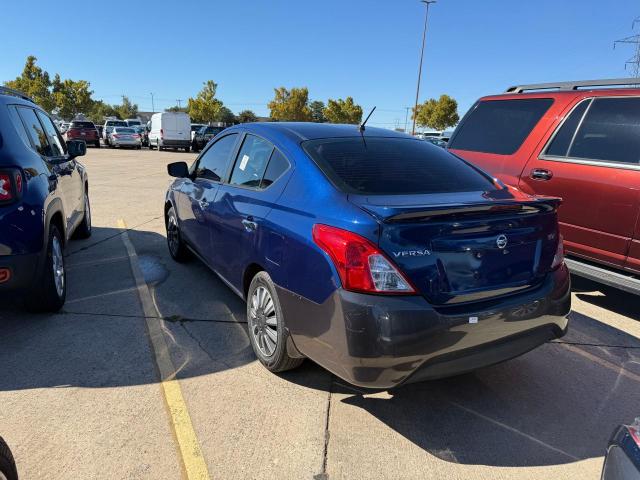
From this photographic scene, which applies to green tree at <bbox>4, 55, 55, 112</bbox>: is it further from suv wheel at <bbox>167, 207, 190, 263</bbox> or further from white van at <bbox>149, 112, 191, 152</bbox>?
suv wheel at <bbox>167, 207, 190, 263</bbox>

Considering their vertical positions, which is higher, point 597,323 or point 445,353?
point 445,353

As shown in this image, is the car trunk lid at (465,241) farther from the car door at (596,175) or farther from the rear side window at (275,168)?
the car door at (596,175)

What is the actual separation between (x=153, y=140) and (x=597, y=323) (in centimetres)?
3058

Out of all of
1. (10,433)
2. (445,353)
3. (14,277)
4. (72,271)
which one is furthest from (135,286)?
(445,353)

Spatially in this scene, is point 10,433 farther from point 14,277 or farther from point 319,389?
point 319,389

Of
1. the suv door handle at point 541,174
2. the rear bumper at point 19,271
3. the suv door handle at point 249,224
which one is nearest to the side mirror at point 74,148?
the rear bumper at point 19,271

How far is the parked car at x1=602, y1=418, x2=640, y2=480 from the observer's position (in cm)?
140

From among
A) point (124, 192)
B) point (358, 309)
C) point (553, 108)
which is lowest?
point (124, 192)

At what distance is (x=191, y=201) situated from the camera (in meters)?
4.64

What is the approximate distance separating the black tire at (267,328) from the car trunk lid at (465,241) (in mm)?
859

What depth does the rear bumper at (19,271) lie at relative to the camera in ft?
10.6

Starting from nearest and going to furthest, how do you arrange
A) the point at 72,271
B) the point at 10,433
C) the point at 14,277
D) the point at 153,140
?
the point at 10,433
the point at 14,277
the point at 72,271
the point at 153,140

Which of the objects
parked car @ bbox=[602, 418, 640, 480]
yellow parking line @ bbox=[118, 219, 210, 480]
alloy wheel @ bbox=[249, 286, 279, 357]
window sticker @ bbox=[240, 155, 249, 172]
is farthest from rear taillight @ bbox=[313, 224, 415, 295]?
window sticker @ bbox=[240, 155, 249, 172]

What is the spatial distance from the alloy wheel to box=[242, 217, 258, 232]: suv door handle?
0.41m
